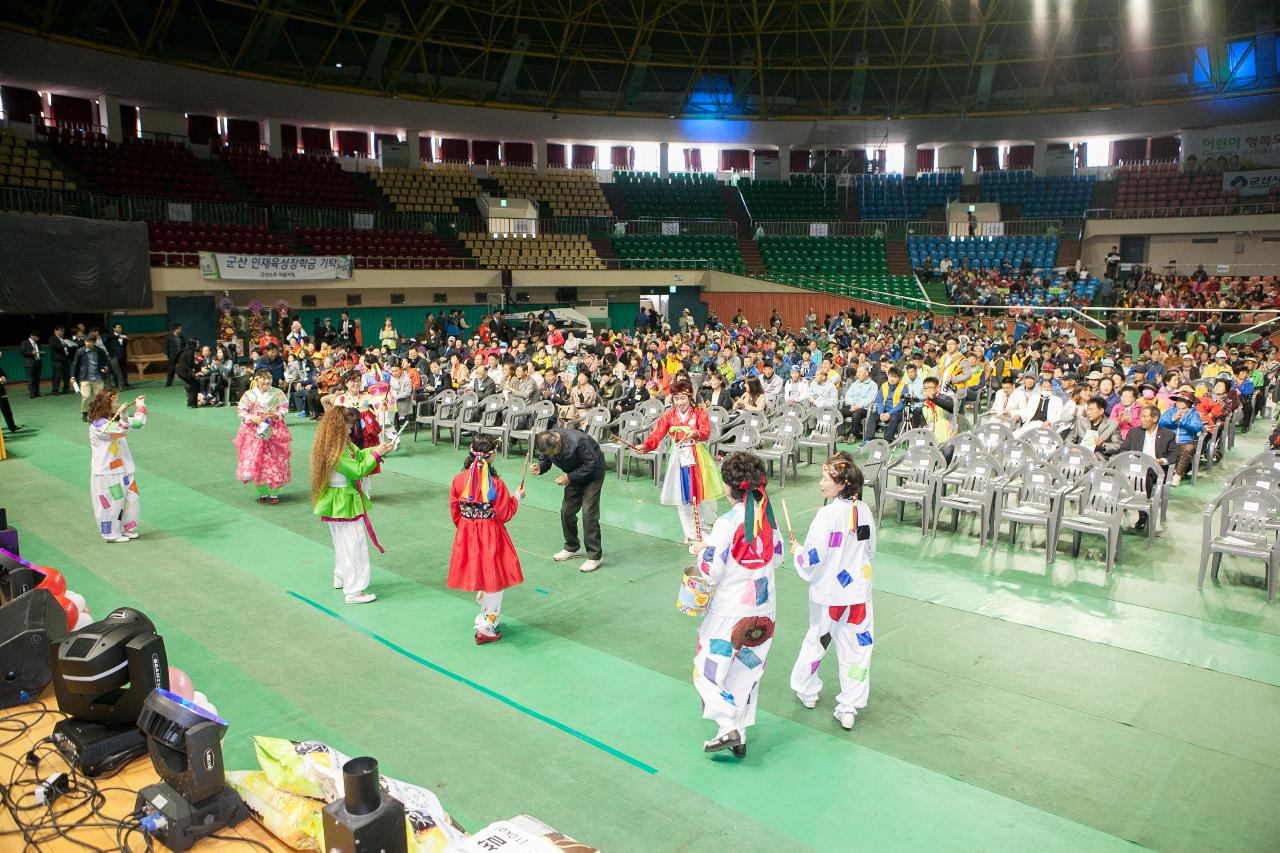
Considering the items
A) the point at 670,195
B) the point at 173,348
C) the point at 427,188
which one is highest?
the point at 670,195

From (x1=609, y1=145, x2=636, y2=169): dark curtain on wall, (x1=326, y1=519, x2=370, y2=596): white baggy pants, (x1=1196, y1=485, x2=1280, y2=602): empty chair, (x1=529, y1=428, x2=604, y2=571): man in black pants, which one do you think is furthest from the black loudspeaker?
(x1=609, y1=145, x2=636, y2=169): dark curtain on wall

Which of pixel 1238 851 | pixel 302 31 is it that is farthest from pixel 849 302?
pixel 1238 851

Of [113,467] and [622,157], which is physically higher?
[622,157]

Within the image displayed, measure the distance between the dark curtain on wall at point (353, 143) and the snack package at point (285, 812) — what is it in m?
36.0

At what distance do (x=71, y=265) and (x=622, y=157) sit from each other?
2483cm

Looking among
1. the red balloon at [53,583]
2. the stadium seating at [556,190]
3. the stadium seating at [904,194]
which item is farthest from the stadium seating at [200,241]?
the stadium seating at [904,194]

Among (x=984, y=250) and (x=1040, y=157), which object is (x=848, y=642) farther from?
(x=1040, y=157)

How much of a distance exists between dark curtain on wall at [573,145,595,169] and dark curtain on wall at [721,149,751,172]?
657 cm

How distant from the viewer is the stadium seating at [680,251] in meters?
35.1

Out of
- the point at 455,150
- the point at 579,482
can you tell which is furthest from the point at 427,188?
the point at 579,482

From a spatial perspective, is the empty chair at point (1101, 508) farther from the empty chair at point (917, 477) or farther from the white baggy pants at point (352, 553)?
the white baggy pants at point (352, 553)

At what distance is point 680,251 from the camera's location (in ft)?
119

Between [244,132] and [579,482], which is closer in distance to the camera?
[579,482]

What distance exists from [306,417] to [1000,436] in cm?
1350
